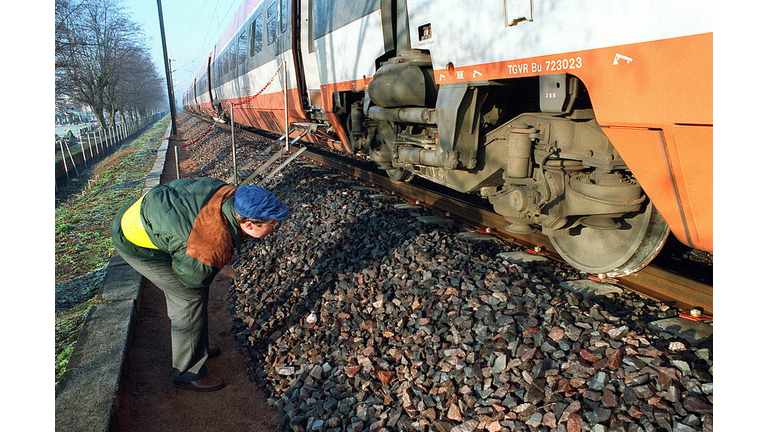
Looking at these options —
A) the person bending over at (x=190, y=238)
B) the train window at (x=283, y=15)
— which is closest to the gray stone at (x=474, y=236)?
the person bending over at (x=190, y=238)

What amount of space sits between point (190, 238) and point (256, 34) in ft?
37.0

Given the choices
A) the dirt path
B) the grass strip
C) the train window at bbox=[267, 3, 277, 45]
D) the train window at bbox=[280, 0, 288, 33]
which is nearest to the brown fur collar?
the dirt path

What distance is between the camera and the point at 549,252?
486 centimetres

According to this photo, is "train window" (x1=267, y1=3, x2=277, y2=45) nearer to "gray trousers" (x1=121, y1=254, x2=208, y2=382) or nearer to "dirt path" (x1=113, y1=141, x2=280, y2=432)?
"dirt path" (x1=113, y1=141, x2=280, y2=432)

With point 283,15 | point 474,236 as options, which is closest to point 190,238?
point 474,236

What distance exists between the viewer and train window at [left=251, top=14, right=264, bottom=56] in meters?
12.8

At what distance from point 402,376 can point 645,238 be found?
214 centimetres

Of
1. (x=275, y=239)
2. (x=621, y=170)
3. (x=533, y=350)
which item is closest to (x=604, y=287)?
(x=621, y=170)

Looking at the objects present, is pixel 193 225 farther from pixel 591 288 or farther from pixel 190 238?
pixel 591 288

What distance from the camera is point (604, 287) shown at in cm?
385

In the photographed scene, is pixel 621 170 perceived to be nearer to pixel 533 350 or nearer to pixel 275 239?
pixel 533 350

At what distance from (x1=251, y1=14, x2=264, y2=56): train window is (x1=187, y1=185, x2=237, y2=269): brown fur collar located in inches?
409

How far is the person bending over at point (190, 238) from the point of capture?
336 centimetres

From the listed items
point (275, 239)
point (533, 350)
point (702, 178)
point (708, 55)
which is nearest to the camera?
point (708, 55)
